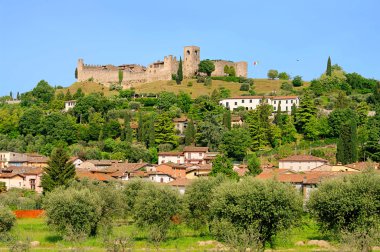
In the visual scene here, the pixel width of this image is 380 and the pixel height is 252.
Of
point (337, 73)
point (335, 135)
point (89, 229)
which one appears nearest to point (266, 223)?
point (89, 229)

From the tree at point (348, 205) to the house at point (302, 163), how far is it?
2958 centimetres

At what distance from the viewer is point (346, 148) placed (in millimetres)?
71062

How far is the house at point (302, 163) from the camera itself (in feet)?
234

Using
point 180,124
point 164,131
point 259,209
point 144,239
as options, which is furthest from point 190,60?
point 259,209

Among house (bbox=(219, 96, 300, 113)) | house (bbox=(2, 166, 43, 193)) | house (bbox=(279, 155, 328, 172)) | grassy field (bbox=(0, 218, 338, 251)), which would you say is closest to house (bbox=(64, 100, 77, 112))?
house (bbox=(219, 96, 300, 113))

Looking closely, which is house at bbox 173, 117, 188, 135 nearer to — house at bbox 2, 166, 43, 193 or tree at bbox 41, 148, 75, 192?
house at bbox 2, 166, 43, 193

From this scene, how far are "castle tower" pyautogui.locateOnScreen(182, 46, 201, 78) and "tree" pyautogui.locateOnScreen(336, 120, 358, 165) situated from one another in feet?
190

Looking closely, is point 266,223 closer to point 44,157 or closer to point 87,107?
point 44,157

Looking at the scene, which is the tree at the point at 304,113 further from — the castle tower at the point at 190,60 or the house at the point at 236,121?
the castle tower at the point at 190,60

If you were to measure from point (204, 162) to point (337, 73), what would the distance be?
148 ft

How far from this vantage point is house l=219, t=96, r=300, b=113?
97250 mm

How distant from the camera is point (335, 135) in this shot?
83.3m

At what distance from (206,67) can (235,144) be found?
50058 mm

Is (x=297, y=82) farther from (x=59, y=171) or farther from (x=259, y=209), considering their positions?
(x=259, y=209)
